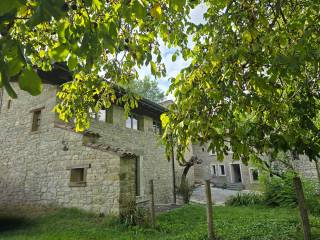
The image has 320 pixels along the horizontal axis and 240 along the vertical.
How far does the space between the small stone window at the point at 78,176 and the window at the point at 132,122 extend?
11.3ft

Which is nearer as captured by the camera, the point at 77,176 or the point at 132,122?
the point at 77,176

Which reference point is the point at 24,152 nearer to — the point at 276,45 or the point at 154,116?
the point at 154,116

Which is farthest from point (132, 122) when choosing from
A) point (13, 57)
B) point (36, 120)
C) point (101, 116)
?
point (13, 57)

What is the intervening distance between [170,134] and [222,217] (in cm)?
701

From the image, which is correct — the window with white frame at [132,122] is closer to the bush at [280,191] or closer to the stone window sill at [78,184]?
the stone window sill at [78,184]

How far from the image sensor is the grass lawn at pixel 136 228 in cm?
559

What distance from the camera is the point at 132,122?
1170cm

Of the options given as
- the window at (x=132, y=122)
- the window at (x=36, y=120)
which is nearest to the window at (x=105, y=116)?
the window at (x=132, y=122)

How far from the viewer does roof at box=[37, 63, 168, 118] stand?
8.78m

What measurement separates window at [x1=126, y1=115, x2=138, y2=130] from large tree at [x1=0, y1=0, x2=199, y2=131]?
26.0 ft

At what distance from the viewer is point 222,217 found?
8.17 meters

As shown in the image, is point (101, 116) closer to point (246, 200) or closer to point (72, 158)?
point (72, 158)

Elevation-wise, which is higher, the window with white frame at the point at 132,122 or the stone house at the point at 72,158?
the window with white frame at the point at 132,122

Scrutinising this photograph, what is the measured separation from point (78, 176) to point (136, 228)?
3.04m
